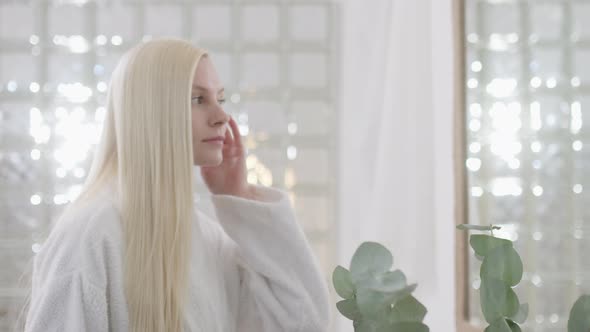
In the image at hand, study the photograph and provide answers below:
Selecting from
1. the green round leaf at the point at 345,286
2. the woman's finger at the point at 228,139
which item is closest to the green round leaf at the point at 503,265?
the green round leaf at the point at 345,286

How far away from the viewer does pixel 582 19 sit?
54cm

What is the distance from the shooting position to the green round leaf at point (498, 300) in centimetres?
45

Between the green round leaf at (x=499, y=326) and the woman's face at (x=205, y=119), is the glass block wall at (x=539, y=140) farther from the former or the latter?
the woman's face at (x=205, y=119)

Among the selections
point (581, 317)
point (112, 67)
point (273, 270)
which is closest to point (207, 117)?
point (273, 270)

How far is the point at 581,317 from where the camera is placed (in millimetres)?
→ 411

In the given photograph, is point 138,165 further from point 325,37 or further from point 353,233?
point 325,37

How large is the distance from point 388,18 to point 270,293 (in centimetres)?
80

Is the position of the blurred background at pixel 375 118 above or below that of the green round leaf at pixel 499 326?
above

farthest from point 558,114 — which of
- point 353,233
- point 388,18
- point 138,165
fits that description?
point 353,233

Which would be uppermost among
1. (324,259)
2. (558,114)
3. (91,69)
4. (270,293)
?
(91,69)

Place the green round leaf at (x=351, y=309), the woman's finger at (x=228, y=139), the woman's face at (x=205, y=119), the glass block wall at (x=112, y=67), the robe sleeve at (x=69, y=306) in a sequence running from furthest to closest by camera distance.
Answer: the glass block wall at (x=112, y=67)
the woman's finger at (x=228, y=139)
the woman's face at (x=205, y=119)
the robe sleeve at (x=69, y=306)
the green round leaf at (x=351, y=309)

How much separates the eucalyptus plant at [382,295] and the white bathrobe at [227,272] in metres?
0.48

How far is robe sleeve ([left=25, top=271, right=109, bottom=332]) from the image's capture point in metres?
0.85

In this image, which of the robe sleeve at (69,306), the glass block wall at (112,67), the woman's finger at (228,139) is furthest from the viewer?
the glass block wall at (112,67)
